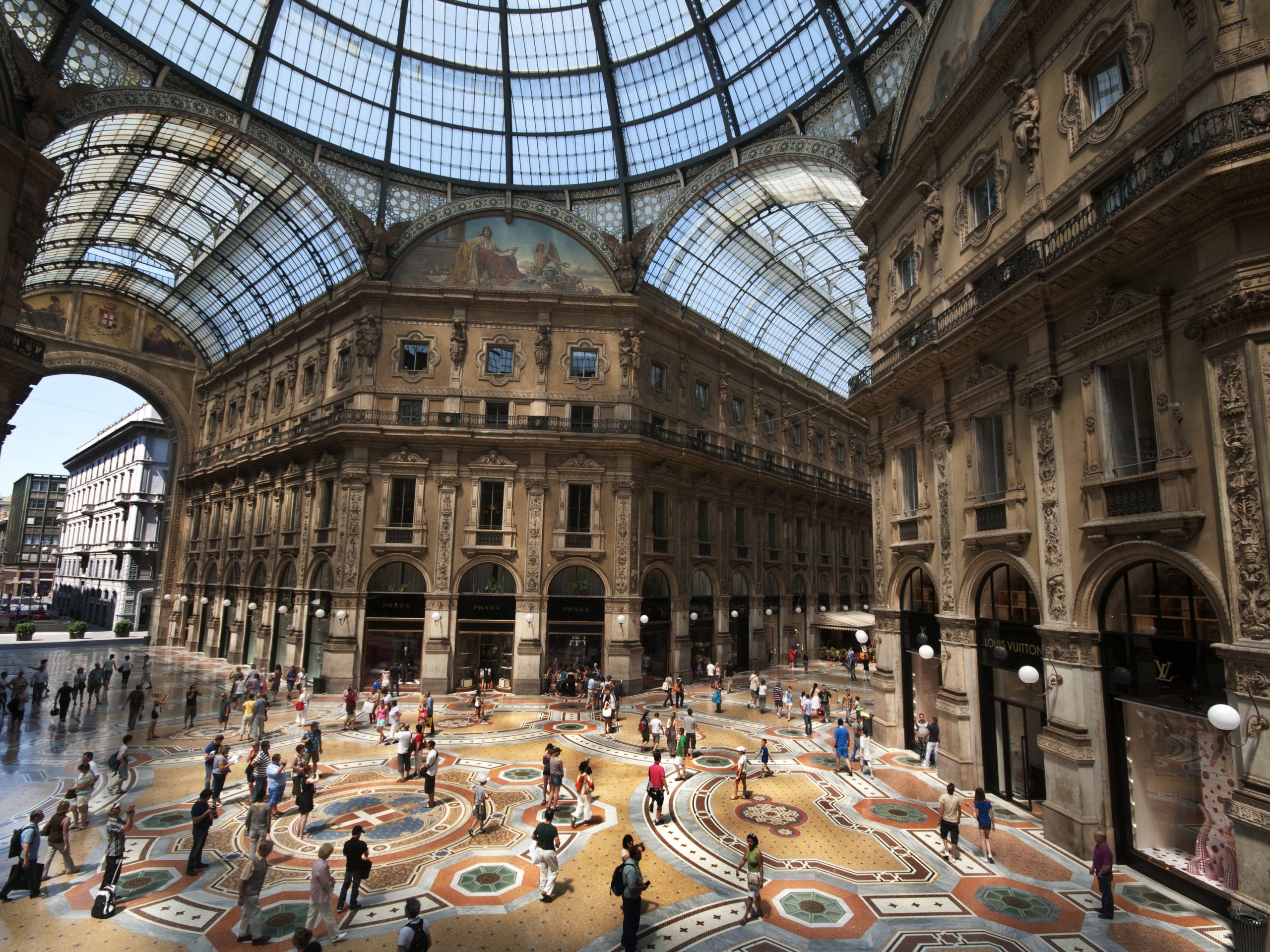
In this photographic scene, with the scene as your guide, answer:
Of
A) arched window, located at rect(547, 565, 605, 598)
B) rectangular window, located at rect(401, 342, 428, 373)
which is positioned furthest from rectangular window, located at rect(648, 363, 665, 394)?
rectangular window, located at rect(401, 342, 428, 373)

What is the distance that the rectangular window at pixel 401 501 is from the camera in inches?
1259

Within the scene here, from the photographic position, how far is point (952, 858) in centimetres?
1304

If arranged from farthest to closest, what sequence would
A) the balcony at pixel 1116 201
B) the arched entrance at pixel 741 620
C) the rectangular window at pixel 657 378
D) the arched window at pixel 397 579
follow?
the arched entrance at pixel 741 620
the rectangular window at pixel 657 378
the arched window at pixel 397 579
the balcony at pixel 1116 201

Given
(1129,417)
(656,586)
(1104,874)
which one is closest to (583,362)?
(656,586)

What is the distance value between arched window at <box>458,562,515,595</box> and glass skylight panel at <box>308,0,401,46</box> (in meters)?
28.7

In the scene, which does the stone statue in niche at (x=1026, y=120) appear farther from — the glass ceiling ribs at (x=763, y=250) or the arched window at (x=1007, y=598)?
the glass ceiling ribs at (x=763, y=250)

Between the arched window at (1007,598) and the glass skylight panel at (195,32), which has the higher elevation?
the glass skylight panel at (195,32)

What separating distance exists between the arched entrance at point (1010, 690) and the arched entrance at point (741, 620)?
2222 centimetres

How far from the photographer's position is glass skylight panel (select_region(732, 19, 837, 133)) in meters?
28.0

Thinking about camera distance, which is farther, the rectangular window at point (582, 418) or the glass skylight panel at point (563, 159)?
the glass skylight panel at point (563, 159)

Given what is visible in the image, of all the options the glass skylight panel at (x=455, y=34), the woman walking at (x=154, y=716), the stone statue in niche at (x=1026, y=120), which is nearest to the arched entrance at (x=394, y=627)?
the woman walking at (x=154, y=716)

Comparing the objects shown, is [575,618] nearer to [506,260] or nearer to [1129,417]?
[506,260]

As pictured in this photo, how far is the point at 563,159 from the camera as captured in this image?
3759cm

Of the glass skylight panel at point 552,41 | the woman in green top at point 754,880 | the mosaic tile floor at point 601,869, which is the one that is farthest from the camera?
the glass skylight panel at point 552,41
